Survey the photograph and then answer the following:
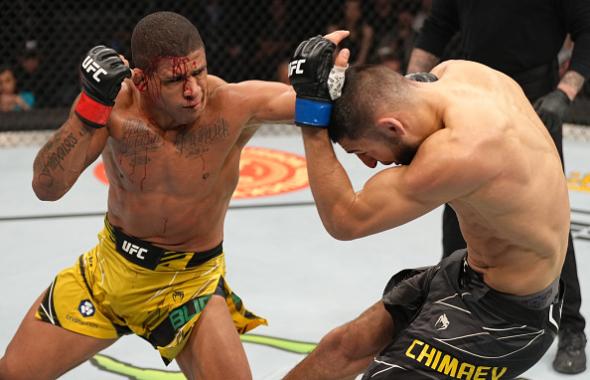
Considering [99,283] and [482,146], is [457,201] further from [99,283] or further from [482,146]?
[99,283]

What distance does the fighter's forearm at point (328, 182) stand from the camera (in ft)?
6.61

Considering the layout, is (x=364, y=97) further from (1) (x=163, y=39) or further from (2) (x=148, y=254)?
(2) (x=148, y=254)

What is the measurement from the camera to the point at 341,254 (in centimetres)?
409

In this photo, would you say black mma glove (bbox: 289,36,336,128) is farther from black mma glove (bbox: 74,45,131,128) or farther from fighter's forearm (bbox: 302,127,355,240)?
black mma glove (bbox: 74,45,131,128)

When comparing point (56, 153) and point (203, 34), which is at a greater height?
point (56, 153)

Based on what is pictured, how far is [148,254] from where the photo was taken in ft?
8.15

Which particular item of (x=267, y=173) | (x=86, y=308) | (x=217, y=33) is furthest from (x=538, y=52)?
(x=217, y=33)

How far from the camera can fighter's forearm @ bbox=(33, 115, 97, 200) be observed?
2.28 metres

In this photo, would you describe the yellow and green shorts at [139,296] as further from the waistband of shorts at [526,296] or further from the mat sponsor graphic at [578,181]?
the mat sponsor graphic at [578,181]

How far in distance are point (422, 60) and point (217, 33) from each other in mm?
3613

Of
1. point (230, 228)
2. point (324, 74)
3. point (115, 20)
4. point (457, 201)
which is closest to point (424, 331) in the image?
point (457, 201)

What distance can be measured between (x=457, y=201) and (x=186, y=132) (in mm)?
790

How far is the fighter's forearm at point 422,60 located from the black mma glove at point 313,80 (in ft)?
4.52

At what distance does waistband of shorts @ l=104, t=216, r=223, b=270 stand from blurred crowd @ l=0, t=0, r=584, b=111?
4116mm
